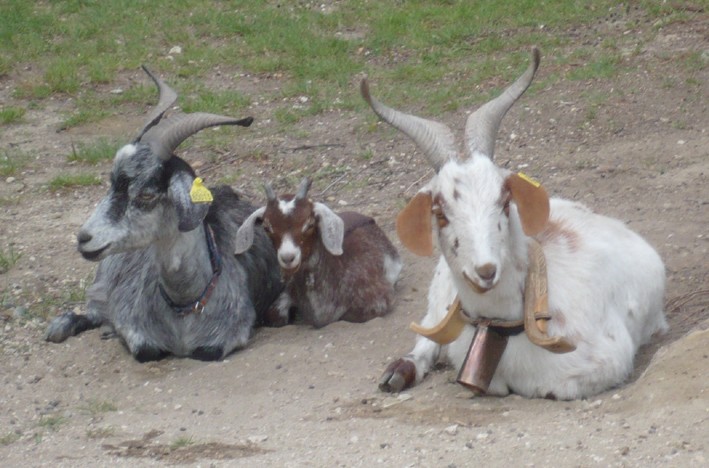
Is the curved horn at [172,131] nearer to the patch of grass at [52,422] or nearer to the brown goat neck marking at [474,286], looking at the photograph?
the patch of grass at [52,422]

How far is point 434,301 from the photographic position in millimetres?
6090

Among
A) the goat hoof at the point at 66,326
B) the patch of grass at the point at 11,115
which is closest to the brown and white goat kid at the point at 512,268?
the goat hoof at the point at 66,326

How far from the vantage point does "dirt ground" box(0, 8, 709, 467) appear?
195 inches

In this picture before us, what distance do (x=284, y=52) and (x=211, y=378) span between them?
6.71 metres

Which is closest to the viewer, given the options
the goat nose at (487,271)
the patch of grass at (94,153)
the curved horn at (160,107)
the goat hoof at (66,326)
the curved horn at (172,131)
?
the goat nose at (487,271)

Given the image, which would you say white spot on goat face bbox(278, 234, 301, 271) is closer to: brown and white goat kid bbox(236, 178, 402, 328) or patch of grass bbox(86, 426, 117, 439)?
brown and white goat kid bbox(236, 178, 402, 328)

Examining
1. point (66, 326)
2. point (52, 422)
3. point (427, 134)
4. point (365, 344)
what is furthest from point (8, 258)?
point (427, 134)

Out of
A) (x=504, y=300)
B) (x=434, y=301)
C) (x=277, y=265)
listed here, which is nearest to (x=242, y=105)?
(x=277, y=265)

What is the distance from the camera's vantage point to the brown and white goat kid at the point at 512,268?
5.09m

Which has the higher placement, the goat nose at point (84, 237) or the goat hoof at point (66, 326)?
the goat nose at point (84, 237)

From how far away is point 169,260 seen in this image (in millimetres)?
6770

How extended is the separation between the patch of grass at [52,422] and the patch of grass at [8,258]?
2299 mm

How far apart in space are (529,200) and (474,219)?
0.98 ft

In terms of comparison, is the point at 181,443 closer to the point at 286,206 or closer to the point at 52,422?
the point at 52,422
